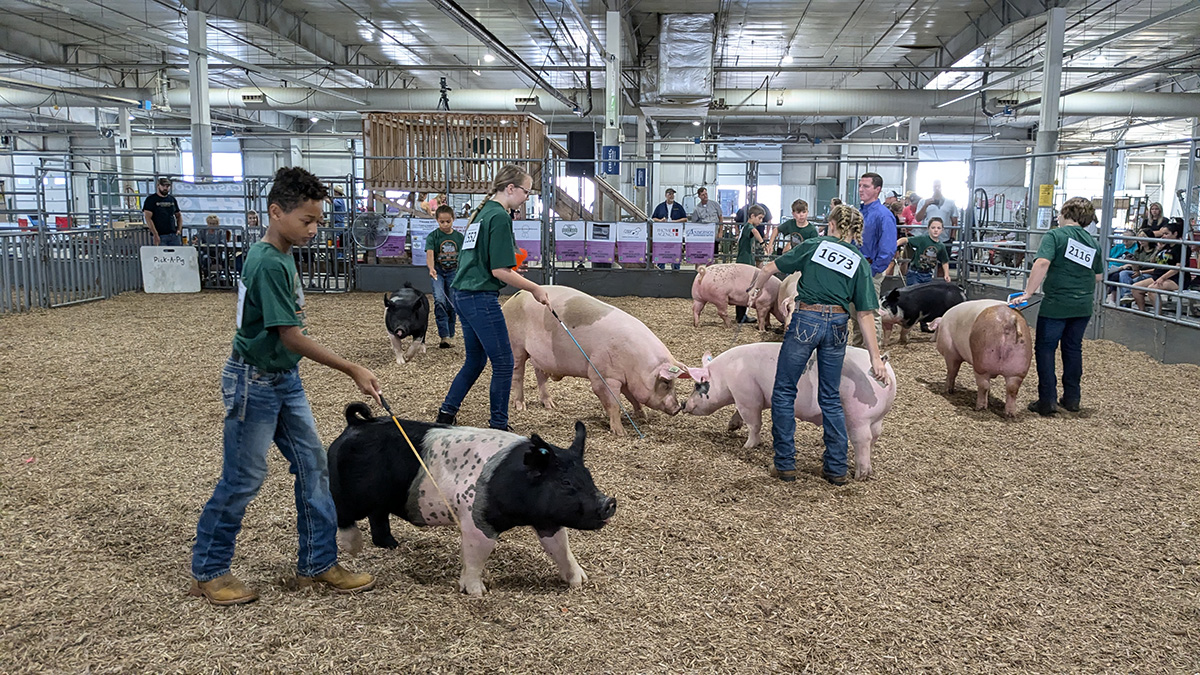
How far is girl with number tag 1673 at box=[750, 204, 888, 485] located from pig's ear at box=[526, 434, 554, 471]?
2.04 meters

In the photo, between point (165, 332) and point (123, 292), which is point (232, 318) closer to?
point (165, 332)

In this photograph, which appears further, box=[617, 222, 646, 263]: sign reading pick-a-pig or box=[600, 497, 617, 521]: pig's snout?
box=[617, 222, 646, 263]: sign reading pick-a-pig

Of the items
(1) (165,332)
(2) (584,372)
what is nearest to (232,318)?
(1) (165,332)

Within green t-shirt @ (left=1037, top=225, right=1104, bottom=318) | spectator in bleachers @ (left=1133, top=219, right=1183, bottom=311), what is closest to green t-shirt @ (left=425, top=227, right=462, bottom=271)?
green t-shirt @ (left=1037, top=225, right=1104, bottom=318)

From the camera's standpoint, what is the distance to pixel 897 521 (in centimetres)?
430

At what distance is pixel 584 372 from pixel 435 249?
328cm

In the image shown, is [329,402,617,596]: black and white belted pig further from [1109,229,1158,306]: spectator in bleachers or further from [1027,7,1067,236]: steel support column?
[1027,7,1067,236]: steel support column

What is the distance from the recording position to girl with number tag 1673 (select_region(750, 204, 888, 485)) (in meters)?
4.62

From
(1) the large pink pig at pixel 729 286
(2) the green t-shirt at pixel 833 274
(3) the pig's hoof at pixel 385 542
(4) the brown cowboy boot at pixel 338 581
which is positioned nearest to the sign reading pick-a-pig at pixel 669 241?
(1) the large pink pig at pixel 729 286

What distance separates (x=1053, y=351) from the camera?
21.4ft

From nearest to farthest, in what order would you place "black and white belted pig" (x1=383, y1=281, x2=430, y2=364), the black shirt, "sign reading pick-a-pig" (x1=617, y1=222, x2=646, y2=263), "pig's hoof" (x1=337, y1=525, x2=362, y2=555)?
1. "pig's hoof" (x1=337, y1=525, x2=362, y2=555)
2. "black and white belted pig" (x1=383, y1=281, x2=430, y2=364)
3. the black shirt
4. "sign reading pick-a-pig" (x1=617, y1=222, x2=646, y2=263)

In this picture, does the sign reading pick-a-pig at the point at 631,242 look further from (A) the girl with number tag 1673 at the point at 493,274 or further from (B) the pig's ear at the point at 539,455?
(B) the pig's ear at the point at 539,455

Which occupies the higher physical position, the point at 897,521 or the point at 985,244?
the point at 985,244

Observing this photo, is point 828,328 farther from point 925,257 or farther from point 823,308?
point 925,257
